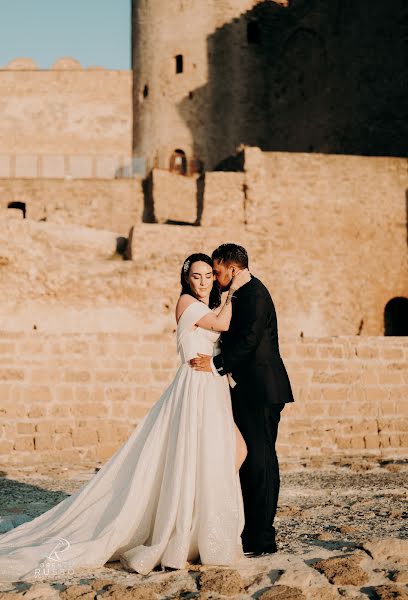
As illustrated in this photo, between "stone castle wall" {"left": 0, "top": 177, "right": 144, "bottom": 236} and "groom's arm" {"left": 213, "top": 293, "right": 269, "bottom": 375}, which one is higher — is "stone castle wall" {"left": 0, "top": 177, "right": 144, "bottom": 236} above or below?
above

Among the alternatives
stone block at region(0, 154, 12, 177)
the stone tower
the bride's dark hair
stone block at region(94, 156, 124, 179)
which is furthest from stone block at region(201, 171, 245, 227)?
the bride's dark hair

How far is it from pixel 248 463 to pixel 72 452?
13.9ft

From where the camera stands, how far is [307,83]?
26.7 m

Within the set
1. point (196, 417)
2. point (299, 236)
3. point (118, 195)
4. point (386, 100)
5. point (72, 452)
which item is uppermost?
point (386, 100)

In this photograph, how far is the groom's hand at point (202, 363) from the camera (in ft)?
13.0

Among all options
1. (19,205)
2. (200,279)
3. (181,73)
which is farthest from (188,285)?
(181,73)

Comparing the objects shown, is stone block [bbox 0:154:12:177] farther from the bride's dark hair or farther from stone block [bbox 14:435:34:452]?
the bride's dark hair

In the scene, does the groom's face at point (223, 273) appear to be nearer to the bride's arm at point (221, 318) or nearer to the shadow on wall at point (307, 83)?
the bride's arm at point (221, 318)

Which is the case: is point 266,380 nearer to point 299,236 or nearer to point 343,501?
point 343,501

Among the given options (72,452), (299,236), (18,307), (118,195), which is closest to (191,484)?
(72,452)

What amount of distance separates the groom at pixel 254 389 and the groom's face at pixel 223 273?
2 centimetres

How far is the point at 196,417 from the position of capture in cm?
387

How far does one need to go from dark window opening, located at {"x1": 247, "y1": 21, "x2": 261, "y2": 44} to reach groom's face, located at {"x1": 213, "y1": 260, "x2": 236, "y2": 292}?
26.9 m

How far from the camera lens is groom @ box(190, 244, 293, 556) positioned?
3.95 meters
